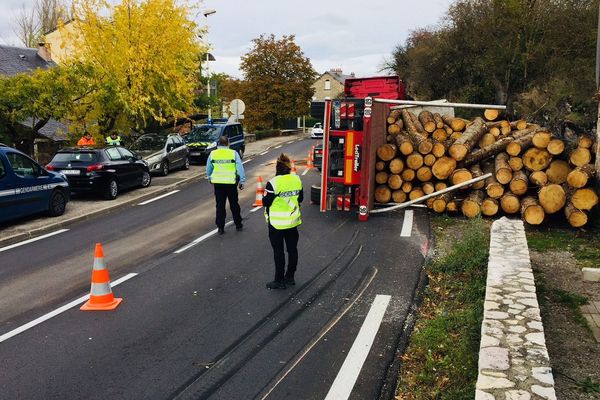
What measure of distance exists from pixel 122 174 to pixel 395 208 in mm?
8346

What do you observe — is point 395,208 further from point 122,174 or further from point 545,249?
point 122,174

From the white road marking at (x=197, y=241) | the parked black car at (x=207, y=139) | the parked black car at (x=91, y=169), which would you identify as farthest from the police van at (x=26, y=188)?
the parked black car at (x=207, y=139)

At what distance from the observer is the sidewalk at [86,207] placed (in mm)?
10922

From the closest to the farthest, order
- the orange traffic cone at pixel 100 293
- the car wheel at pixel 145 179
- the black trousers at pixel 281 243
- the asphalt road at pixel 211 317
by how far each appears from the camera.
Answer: the asphalt road at pixel 211 317 → the orange traffic cone at pixel 100 293 → the black trousers at pixel 281 243 → the car wheel at pixel 145 179

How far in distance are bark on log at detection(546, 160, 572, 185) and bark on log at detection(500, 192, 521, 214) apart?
0.78 m

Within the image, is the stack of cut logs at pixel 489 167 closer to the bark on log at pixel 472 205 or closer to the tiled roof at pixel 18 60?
the bark on log at pixel 472 205

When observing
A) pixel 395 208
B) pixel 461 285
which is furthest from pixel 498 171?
pixel 461 285

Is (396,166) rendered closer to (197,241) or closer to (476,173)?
(476,173)

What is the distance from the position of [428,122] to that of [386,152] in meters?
1.91

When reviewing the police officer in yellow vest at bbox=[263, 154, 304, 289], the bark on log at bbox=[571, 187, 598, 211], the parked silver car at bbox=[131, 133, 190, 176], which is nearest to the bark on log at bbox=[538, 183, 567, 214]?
the bark on log at bbox=[571, 187, 598, 211]

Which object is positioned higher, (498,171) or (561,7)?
(561,7)

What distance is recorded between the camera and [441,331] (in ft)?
18.0

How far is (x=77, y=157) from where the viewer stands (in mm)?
14438

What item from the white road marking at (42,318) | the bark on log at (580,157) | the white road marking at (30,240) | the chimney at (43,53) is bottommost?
the white road marking at (30,240)
